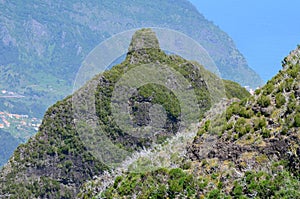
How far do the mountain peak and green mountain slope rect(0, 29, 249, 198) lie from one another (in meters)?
3.71

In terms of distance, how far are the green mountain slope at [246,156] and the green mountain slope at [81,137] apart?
59.3 feet

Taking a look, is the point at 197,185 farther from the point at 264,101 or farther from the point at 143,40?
the point at 143,40

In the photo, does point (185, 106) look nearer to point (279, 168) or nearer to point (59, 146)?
point (59, 146)

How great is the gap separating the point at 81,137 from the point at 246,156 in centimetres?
2641

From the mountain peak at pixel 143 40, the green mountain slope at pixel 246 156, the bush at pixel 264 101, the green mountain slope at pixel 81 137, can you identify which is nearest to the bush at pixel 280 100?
the green mountain slope at pixel 246 156

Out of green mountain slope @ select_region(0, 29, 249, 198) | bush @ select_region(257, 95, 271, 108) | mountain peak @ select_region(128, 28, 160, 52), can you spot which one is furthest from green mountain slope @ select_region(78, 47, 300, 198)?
mountain peak @ select_region(128, 28, 160, 52)

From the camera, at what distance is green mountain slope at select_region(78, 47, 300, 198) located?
16.1 m

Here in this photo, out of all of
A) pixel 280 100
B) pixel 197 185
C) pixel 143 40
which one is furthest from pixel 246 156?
pixel 143 40

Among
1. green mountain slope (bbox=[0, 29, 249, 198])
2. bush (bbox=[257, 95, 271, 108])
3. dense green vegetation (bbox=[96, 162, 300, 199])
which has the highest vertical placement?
green mountain slope (bbox=[0, 29, 249, 198])

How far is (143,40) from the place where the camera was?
52.6 meters

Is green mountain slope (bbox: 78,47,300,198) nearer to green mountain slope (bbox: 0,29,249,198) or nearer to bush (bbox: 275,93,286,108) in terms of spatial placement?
bush (bbox: 275,93,286,108)

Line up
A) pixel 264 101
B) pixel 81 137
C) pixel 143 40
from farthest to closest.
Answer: pixel 143 40
pixel 81 137
pixel 264 101

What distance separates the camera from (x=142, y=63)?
48969 millimetres

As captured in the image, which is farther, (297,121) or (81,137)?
(81,137)
